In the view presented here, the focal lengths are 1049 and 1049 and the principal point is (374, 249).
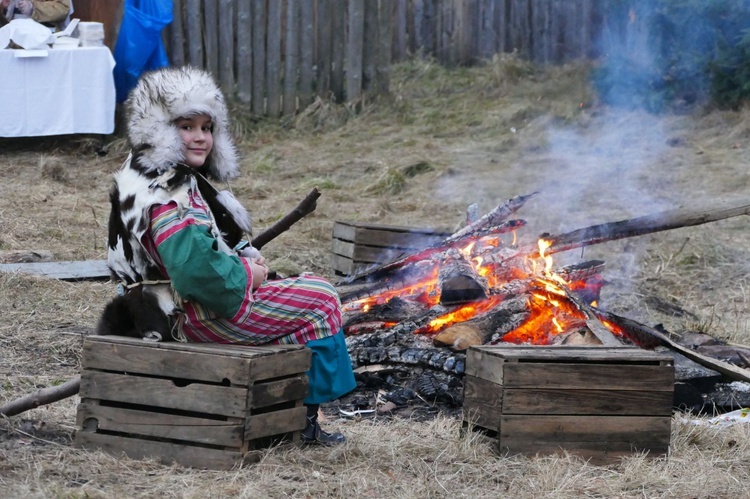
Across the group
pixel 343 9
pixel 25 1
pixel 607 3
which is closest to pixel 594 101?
pixel 607 3

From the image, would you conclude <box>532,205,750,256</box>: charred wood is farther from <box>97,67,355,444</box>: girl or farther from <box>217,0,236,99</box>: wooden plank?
<box>217,0,236,99</box>: wooden plank

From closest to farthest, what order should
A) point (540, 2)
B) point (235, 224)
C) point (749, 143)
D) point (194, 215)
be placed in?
point (194, 215) < point (235, 224) < point (749, 143) < point (540, 2)

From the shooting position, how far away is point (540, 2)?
605 inches

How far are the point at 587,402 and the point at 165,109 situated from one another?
216 centimetres

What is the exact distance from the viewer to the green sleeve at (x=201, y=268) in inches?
159

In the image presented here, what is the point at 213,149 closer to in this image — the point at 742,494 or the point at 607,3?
the point at 742,494

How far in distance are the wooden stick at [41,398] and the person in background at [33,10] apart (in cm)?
769

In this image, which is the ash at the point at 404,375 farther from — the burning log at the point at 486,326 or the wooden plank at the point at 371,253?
the wooden plank at the point at 371,253

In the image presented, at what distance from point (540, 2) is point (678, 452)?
38.4 ft

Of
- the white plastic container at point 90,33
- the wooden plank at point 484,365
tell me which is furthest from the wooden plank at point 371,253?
the white plastic container at point 90,33

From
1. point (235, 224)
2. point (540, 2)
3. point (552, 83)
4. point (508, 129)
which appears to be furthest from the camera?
point (540, 2)

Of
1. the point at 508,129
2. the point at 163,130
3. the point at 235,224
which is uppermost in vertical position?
the point at 163,130

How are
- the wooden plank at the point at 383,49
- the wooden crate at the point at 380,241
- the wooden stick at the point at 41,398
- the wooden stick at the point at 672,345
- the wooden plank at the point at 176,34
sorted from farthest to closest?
the wooden plank at the point at 383,49, the wooden plank at the point at 176,34, the wooden crate at the point at 380,241, the wooden stick at the point at 672,345, the wooden stick at the point at 41,398

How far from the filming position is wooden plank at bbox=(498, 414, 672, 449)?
4.41 m
